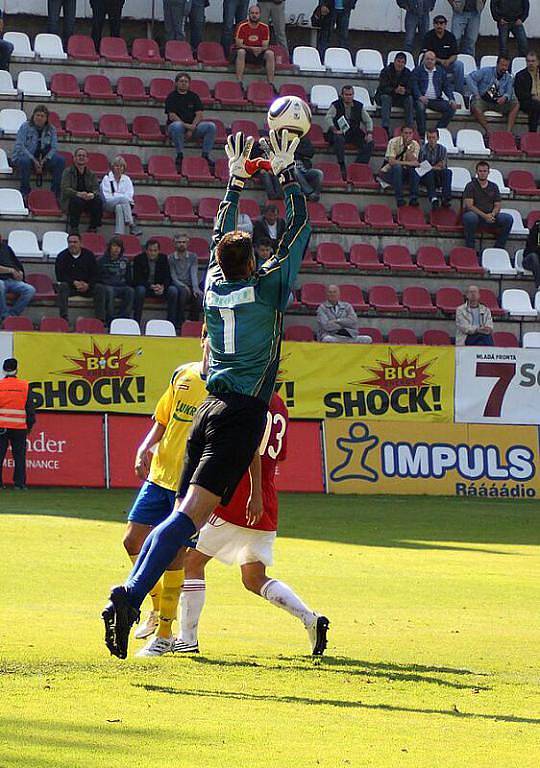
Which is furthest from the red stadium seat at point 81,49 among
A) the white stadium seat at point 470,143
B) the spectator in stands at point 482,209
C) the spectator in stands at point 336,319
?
the spectator in stands at point 336,319

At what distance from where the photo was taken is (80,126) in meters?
28.8

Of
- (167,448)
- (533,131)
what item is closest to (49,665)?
(167,448)

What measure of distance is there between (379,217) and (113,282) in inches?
262

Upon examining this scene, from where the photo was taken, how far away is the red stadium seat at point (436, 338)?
1037 inches

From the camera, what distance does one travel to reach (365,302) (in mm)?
27328

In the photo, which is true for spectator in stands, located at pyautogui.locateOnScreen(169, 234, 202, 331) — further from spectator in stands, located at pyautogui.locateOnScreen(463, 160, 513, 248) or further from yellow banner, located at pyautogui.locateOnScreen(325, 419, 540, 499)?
spectator in stands, located at pyautogui.locateOnScreen(463, 160, 513, 248)

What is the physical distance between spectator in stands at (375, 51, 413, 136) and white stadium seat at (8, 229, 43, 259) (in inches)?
342

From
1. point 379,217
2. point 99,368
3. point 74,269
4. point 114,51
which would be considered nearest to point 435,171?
point 379,217

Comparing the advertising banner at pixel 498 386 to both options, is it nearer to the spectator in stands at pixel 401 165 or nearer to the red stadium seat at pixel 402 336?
the red stadium seat at pixel 402 336

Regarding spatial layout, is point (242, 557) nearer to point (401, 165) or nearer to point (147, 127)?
point (401, 165)

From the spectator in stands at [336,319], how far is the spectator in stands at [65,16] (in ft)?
33.1

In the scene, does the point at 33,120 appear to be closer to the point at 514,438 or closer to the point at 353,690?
the point at 514,438

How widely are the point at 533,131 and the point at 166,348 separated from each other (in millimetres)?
12807

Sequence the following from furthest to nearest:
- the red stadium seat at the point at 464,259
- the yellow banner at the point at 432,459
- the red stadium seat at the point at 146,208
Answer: the red stadium seat at the point at 464,259 < the red stadium seat at the point at 146,208 < the yellow banner at the point at 432,459
